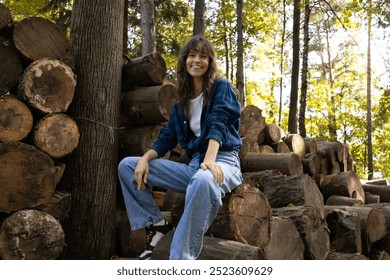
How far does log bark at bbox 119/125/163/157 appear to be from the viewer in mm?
4363

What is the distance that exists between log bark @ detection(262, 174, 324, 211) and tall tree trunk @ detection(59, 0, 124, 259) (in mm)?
1748

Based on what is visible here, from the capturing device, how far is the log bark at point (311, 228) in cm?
388

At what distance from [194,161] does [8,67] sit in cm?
185

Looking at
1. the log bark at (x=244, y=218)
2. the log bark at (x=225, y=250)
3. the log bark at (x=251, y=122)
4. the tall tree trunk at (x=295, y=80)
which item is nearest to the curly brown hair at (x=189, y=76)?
the log bark at (x=244, y=218)

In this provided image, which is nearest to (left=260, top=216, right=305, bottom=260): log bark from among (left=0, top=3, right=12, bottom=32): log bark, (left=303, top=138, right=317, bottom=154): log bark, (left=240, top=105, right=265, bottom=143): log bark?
(left=240, top=105, right=265, bottom=143): log bark

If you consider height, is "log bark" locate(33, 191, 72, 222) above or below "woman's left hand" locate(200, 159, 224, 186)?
below

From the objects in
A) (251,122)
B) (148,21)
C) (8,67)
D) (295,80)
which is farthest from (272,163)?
(295,80)

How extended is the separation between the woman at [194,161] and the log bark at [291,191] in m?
1.53

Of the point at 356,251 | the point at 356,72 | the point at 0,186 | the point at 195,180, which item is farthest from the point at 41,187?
the point at 356,72

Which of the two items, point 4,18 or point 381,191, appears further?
point 381,191

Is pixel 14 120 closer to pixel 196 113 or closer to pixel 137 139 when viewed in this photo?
pixel 137 139

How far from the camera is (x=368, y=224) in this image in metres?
4.89

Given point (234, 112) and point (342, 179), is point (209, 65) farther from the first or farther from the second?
point (342, 179)

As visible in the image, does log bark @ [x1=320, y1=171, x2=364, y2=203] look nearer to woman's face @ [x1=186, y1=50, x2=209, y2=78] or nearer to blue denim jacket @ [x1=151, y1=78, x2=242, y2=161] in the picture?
blue denim jacket @ [x1=151, y1=78, x2=242, y2=161]
